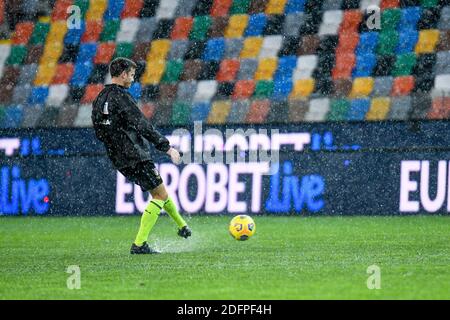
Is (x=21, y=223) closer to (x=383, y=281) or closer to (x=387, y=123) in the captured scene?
(x=387, y=123)

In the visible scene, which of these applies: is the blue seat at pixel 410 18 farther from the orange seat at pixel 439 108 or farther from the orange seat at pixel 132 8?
the orange seat at pixel 132 8

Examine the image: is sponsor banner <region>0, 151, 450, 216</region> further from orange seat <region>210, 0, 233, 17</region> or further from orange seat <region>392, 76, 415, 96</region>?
orange seat <region>210, 0, 233, 17</region>

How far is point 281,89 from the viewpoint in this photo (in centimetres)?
1744

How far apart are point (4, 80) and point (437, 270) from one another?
39.7ft

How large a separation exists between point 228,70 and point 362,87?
91.1 inches

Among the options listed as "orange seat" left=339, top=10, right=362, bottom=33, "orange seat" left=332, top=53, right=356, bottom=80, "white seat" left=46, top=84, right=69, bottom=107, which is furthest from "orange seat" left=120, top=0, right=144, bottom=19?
"orange seat" left=332, top=53, right=356, bottom=80

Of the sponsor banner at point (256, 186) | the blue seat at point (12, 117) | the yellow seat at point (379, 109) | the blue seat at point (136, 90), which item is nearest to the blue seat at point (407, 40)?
the yellow seat at point (379, 109)

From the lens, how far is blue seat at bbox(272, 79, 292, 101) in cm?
1723

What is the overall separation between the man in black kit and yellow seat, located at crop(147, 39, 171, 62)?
776cm

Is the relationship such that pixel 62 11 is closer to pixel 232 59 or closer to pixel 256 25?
pixel 232 59

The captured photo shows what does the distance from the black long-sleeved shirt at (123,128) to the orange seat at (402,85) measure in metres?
6.28

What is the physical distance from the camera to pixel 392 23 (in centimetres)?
1708

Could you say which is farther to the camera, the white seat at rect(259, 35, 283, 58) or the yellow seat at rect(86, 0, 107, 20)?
the yellow seat at rect(86, 0, 107, 20)
